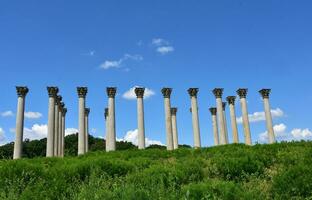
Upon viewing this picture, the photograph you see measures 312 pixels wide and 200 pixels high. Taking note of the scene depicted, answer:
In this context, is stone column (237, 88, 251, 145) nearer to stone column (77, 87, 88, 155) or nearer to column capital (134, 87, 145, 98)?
column capital (134, 87, 145, 98)

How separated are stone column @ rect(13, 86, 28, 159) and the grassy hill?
27068 millimetres

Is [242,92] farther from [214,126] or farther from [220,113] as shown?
[214,126]

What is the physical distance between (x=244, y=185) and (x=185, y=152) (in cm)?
1500

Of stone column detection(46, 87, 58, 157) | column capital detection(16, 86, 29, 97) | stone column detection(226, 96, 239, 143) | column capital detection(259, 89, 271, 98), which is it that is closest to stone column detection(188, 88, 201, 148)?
stone column detection(226, 96, 239, 143)

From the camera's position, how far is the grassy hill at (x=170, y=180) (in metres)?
13.5

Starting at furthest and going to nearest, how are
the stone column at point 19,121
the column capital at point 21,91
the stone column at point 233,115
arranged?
the stone column at point 233,115
the column capital at point 21,91
the stone column at point 19,121

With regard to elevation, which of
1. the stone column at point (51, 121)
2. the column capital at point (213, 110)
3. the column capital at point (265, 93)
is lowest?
the stone column at point (51, 121)

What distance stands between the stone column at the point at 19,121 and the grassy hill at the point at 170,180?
2707 cm

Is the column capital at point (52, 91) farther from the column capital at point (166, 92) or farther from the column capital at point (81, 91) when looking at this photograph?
the column capital at point (166, 92)

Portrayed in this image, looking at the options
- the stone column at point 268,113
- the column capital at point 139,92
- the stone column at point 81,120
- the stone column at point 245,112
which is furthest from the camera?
the stone column at point 245,112

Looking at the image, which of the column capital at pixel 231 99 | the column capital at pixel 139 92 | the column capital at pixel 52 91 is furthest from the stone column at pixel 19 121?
the column capital at pixel 231 99

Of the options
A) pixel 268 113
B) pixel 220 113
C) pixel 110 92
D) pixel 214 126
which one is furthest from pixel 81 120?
pixel 268 113

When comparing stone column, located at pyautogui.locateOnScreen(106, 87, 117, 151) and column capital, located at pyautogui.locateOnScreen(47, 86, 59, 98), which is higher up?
column capital, located at pyautogui.locateOnScreen(47, 86, 59, 98)

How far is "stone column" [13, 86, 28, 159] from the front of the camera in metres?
46.0
